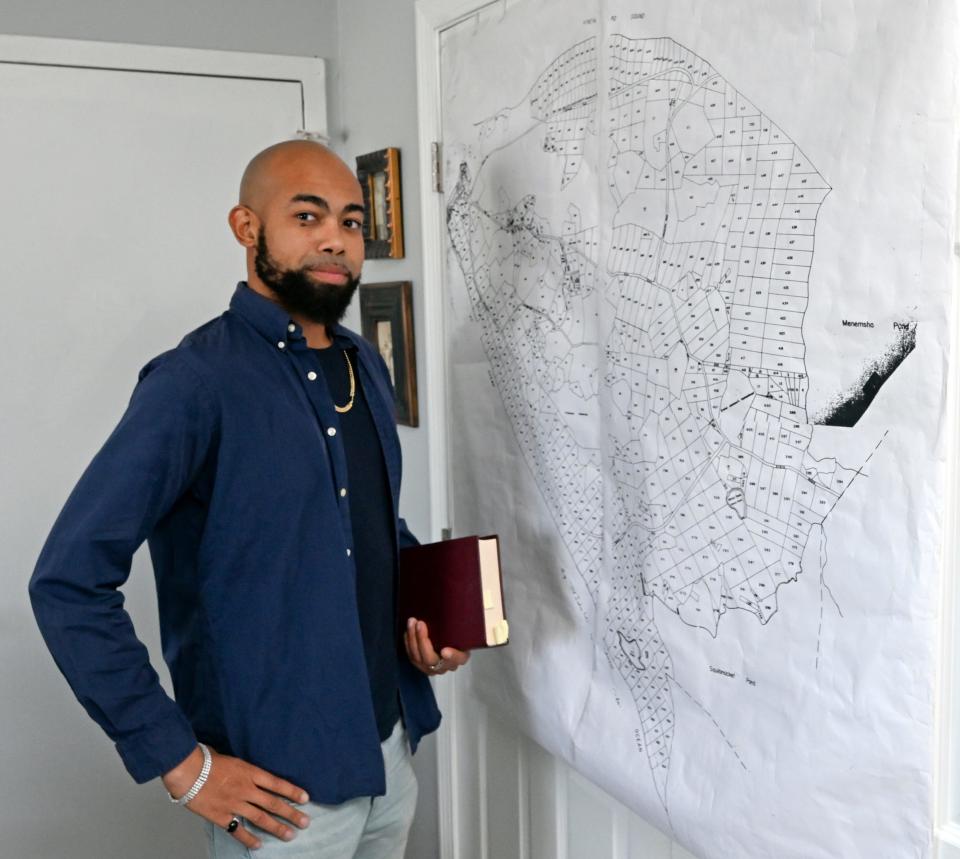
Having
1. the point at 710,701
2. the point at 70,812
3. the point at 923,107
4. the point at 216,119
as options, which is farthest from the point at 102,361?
the point at 923,107

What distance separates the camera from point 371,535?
144cm

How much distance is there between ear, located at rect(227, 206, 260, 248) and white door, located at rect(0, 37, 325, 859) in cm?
86

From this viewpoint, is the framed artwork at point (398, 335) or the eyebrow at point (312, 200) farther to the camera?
the framed artwork at point (398, 335)

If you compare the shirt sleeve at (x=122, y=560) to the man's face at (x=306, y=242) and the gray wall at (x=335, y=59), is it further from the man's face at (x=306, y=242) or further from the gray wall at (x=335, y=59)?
the gray wall at (x=335, y=59)

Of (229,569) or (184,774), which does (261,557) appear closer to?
(229,569)

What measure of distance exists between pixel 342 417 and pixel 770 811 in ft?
2.42

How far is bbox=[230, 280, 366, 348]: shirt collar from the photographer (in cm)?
137

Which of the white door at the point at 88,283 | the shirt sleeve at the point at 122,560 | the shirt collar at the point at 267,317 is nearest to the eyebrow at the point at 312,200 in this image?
the shirt collar at the point at 267,317

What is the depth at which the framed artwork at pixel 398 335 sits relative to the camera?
79.1 inches

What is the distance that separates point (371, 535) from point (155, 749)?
39 centimetres

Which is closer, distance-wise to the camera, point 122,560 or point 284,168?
point 122,560

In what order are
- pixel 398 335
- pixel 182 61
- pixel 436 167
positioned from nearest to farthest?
pixel 436 167 → pixel 398 335 → pixel 182 61

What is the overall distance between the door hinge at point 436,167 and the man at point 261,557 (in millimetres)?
408

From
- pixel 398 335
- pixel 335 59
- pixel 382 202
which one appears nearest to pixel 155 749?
pixel 398 335
